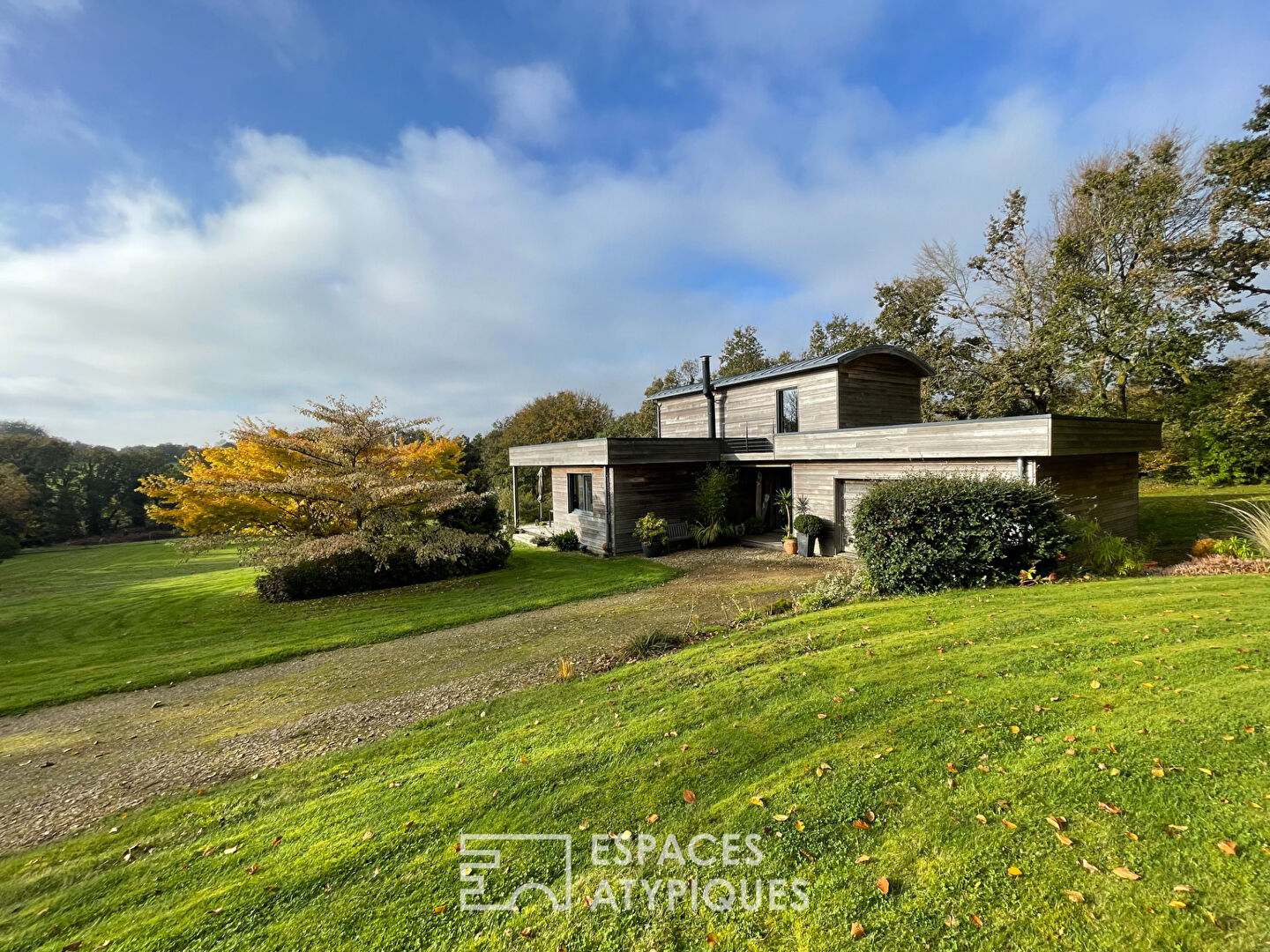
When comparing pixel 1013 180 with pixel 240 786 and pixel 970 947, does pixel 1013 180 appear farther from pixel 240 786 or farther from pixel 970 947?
pixel 240 786

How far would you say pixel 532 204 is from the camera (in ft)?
46.1

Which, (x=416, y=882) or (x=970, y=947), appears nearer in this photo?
(x=970, y=947)

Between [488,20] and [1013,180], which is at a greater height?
[1013,180]

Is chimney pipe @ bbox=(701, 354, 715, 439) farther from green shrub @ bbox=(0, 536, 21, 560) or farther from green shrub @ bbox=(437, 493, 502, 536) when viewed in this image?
green shrub @ bbox=(0, 536, 21, 560)

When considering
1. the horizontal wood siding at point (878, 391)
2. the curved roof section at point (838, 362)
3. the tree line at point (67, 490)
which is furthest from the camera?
the tree line at point (67, 490)

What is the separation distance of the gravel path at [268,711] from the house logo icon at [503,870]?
8.16 feet

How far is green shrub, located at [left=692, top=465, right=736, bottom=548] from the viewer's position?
16000 mm

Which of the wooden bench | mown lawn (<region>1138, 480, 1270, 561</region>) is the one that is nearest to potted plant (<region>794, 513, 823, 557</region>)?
the wooden bench

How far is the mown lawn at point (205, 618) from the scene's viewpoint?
7355 mm

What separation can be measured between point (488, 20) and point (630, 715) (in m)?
13.4

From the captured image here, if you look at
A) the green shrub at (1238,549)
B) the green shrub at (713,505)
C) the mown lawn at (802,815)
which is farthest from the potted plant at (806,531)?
the mown lawn at (802,815)

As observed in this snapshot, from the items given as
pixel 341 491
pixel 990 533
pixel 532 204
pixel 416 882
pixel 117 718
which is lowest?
pixel 117 718

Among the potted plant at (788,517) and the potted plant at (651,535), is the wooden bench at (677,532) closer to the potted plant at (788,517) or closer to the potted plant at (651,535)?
the potted plant at (651,535)

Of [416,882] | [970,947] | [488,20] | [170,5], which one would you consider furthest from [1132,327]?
[170,5]
